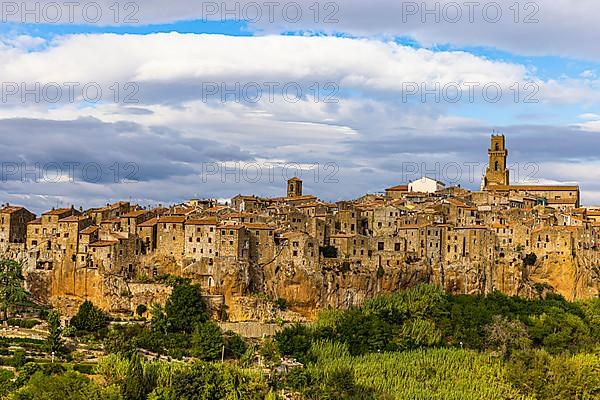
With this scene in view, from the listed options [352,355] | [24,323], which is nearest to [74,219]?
[24,323]

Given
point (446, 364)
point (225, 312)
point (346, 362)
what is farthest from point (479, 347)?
point (225, 312)

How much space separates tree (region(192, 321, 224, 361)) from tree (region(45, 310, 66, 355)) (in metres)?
7.79

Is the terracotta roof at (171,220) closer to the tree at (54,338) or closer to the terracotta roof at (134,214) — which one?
the terracotta roof at (134,214)

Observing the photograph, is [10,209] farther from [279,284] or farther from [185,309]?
[279,284]

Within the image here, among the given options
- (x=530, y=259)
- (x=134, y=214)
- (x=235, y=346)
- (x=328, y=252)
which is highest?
(x=134, y=214)

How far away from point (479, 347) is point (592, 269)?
14771mm

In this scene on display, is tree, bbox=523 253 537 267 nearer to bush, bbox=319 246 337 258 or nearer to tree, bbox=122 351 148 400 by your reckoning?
bush, bbox=319 246 337 258

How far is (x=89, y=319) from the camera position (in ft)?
208

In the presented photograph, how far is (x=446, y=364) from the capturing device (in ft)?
205

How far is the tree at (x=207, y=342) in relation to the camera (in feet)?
201

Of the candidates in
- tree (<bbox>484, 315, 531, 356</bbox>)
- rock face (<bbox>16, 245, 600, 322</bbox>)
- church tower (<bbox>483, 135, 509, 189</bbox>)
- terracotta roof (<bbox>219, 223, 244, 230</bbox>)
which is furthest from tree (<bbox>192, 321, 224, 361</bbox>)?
church tower (<bbox>483, 135, 509, 189</bbox>)

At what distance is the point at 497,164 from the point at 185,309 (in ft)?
158

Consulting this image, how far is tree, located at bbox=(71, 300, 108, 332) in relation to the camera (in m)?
63.0

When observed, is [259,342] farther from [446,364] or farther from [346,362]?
[446,364]
